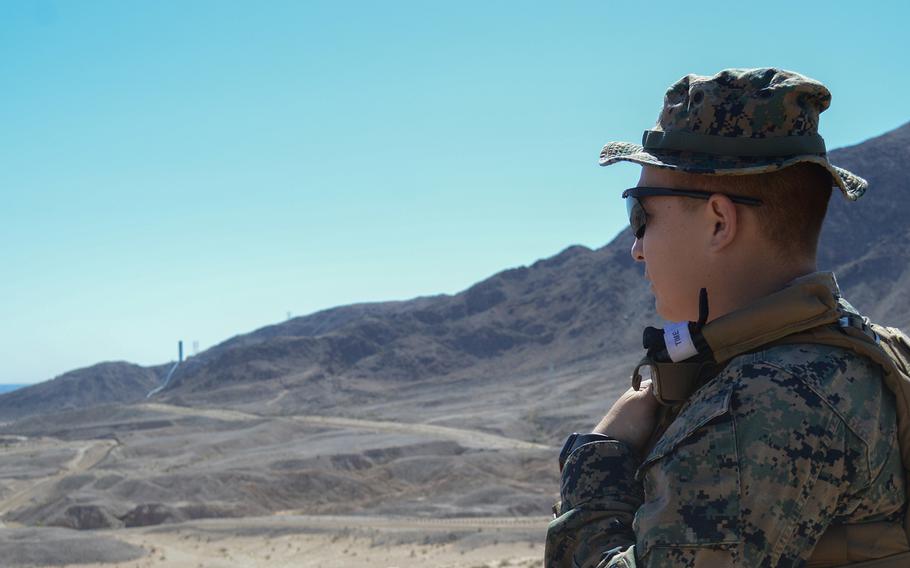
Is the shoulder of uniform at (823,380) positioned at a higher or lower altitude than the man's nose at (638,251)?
lower

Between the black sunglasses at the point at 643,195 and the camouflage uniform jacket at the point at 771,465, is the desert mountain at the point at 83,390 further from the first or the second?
the camouflage uniform jacket at the point at 771,465

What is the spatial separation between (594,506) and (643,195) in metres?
0.66

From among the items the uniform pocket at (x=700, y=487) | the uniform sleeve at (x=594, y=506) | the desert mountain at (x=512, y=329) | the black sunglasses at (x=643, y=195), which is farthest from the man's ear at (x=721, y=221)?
the desert mountain at (x=512, y=329)

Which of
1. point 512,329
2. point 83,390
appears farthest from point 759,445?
point 83,390

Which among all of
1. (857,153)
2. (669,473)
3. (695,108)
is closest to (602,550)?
(669,473)

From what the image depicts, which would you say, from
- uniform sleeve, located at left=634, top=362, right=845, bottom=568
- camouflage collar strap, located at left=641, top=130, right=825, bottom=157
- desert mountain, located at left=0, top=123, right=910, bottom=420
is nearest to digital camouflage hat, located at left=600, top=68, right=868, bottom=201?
camouflage collar strap, located at left=641, top=130, right=825, bottom=157

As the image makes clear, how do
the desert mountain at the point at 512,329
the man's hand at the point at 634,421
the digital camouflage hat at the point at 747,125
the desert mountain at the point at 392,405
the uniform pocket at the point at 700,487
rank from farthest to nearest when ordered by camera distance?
the desert mountain at the point at 512,329 < the desert mountain at the point at 392,405 < the man's hand at the point at 634,421 < the digital camouflage hat at the point at 747,125 < the uniform pocket at the point at 700,487

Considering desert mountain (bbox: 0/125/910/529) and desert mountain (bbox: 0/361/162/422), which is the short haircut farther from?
desert mountain (bbox: 0/361/162/422)

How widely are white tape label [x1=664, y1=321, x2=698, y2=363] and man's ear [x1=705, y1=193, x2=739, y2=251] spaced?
182 millimetres

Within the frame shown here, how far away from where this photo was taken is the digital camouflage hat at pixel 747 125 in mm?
1903

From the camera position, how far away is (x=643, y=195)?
207 centimetres

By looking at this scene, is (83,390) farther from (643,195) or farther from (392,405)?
(643,195)

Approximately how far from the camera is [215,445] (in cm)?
5462

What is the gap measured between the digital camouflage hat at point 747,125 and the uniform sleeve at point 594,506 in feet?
2.04
